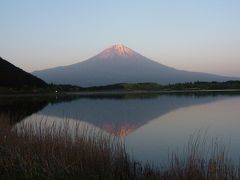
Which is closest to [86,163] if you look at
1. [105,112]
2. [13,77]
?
[105,112]

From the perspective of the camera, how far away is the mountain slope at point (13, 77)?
80.7m

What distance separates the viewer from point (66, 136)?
10.5 metres

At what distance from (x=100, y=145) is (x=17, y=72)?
83.6 metres

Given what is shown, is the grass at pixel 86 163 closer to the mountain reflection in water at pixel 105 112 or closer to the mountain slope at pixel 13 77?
the mountain reflection in water at pixel 105 112

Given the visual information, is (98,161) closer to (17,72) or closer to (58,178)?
(58,178)

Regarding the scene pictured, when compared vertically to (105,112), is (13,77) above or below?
above

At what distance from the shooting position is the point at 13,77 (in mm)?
85125

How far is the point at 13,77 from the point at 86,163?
78969 millimetres

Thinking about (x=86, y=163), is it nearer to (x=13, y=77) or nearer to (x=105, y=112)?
(x=105, y=112)

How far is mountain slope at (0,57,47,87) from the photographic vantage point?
3177 inches

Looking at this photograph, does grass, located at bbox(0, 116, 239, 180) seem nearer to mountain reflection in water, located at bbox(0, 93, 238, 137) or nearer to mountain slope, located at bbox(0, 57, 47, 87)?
mountain reflection in water, located at bbox(0, 93, 238, 137)

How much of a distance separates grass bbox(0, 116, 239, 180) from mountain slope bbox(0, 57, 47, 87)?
69.6 metres

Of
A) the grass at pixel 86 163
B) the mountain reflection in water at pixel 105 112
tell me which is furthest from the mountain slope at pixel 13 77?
the grass at pixel 86 163

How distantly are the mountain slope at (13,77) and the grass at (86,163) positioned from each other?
69.6 m
